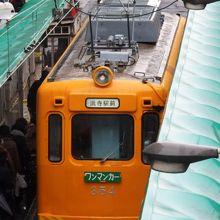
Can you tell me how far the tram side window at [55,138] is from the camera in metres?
9.84

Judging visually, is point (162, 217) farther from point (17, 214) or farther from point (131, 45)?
point (17, 214)

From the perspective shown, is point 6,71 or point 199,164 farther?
point 6,71

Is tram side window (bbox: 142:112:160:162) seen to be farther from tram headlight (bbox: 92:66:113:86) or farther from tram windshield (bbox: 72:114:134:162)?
tram headlight (bbox: 92:66:113:86)

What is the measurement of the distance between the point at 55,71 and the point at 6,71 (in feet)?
2.05

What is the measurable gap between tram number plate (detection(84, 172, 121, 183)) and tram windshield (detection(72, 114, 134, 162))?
177mm

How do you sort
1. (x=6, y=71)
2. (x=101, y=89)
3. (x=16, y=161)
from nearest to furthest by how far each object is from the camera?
(x=101, y=89)
(x=6, y=71)
(x=16, y=161)

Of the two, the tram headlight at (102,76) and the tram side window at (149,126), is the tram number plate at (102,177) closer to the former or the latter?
the tram side window at (149,126)

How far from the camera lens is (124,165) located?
386 inches

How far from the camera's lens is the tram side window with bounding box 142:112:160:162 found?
983 centimetres

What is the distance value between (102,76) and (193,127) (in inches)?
81.3

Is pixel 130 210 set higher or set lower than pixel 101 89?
lower

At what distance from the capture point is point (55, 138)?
32.4 ft

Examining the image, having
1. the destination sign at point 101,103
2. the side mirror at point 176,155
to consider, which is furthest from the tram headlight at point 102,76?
the side mirror at point 176,155

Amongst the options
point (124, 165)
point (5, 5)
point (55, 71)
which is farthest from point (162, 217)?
point (5, 5)
